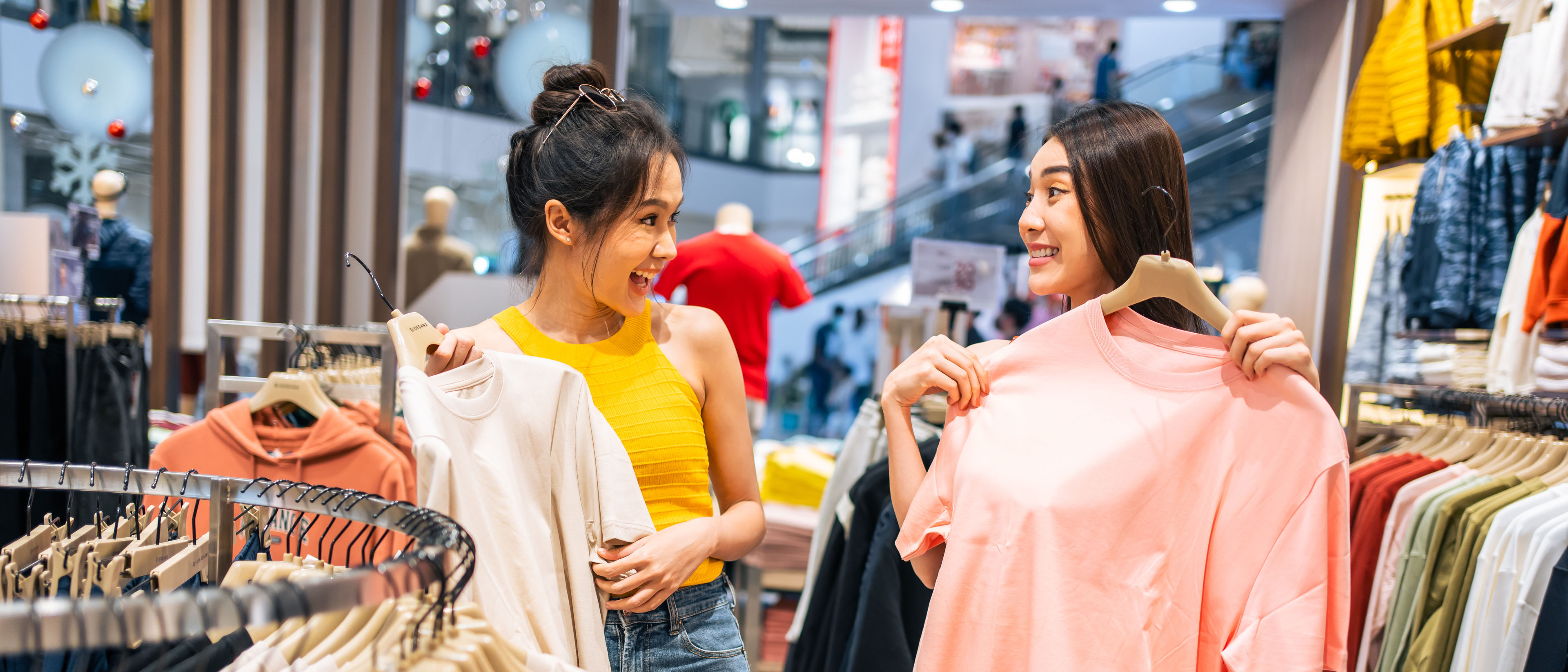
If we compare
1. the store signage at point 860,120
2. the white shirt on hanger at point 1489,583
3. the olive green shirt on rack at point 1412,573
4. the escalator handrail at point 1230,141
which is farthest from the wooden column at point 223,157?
the store signage at point 860,120

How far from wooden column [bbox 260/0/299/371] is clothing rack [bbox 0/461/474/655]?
3.30 meters

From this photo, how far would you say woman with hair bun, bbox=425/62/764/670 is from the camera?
1371 mm

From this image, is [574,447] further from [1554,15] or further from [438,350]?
[1554,15]

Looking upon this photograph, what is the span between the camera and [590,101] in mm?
1442

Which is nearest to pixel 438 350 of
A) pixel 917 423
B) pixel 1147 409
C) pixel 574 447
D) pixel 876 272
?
pixel 574 447

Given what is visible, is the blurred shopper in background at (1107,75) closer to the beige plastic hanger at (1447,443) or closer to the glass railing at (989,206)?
the glass railing at (989,206)

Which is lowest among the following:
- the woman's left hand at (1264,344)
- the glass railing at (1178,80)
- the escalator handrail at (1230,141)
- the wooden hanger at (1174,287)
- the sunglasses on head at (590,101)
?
the woman's left hand at (1264,344)

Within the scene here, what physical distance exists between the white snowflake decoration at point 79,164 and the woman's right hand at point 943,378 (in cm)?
486

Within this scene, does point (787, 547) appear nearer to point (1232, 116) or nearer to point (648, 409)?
point (648, 409)

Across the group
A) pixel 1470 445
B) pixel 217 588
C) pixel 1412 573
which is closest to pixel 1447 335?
pixel 1470 445

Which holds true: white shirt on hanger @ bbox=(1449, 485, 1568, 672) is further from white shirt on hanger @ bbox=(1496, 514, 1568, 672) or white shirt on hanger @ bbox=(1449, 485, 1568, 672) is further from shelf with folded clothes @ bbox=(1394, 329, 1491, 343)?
shelf with folded clothes @ bbox=(1394, 329, 1491, 343)

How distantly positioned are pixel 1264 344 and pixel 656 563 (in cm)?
82

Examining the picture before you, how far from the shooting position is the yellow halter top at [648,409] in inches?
54.7

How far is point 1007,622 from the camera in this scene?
1.21 m
